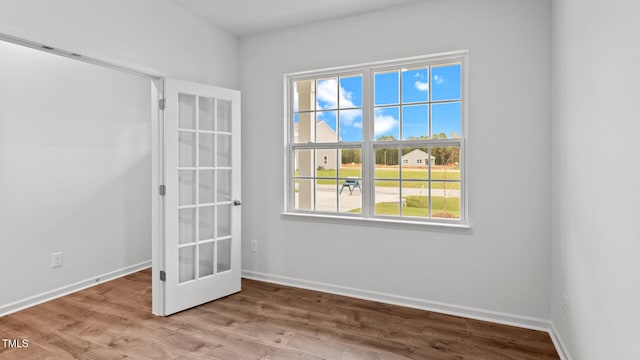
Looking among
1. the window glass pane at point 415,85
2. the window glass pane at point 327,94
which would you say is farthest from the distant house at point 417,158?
the window glass pane at point 327,94

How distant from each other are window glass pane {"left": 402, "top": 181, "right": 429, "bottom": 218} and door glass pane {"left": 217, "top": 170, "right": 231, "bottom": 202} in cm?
179

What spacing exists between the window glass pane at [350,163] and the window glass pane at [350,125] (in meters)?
0.14

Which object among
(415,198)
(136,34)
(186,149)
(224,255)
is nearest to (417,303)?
(415,198)

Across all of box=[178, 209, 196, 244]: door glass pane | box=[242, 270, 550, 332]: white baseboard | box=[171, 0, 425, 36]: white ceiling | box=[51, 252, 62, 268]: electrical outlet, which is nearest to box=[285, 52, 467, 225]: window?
box=[171, 0, 425, 36]: white ceiling

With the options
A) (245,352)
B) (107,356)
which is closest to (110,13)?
(107,356)

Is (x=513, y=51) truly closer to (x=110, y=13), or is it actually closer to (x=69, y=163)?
(x=110, y=13)

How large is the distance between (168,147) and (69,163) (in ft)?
4.74

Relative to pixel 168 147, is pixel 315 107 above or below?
above

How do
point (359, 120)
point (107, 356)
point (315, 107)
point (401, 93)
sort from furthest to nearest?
point (315, 107) → point (359, 120) → point (401, 93) → point (107, 356)

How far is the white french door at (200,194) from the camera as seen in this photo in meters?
3.04

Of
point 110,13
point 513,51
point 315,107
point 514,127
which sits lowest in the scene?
point 514,127

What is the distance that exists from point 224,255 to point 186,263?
0.43 metres

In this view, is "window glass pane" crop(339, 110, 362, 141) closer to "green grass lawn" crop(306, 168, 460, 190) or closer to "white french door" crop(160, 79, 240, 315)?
"green grass lawn" crop(306, 168, 460, 190)

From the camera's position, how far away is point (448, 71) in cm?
315
